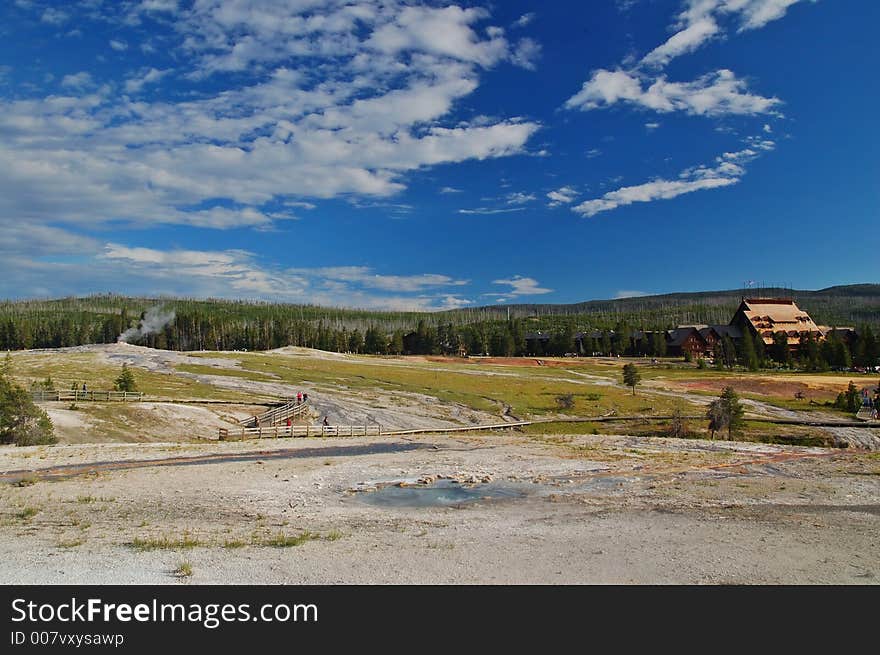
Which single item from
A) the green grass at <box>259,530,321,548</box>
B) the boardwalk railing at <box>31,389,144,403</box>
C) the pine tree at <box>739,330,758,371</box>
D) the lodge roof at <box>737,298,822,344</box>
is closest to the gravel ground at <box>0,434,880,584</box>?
the green grass at <box>259,530,321,548</box>

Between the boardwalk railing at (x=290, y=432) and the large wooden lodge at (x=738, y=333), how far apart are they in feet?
330

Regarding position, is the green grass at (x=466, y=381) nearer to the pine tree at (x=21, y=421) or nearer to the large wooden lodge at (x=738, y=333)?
the pine tree at (x=21, y=421)

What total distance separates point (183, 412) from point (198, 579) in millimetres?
38398

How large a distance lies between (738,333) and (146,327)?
150m

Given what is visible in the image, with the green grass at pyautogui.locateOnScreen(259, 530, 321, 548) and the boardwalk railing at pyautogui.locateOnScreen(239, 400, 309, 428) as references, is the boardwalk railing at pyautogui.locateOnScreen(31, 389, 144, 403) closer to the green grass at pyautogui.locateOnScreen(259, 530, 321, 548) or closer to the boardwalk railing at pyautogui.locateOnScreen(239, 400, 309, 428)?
the boardwalk railing at pyautogui.locateOnScreen(239, 400, 309, 428)

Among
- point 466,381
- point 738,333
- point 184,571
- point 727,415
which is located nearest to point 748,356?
point 738,333

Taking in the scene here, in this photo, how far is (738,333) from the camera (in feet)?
433

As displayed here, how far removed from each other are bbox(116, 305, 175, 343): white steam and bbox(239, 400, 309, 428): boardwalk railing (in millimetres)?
118587

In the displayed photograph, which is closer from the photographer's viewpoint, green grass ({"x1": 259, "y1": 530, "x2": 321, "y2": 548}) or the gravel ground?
the gravel ground

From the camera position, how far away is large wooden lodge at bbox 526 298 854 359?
130 meters

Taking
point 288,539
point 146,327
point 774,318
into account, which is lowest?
point 288,539

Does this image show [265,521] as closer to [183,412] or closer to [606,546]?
[606,546]

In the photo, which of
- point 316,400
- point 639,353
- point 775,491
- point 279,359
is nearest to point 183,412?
point 316,400

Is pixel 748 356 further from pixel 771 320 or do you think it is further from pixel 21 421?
pixel 21 421
